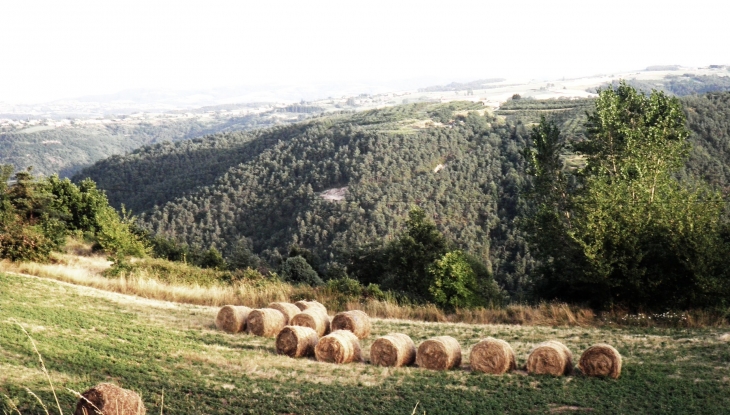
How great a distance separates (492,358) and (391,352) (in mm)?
2027

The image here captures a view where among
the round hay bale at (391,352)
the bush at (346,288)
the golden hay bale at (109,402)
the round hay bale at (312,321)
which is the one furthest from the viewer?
the bush at (346,288)

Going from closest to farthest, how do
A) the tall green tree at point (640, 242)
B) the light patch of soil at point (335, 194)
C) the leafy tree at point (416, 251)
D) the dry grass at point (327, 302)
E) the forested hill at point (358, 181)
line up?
1. the dry grass at point (327, 302)
2. the tall green tree at point (640, 242)
3. the leafy tree at point (416, 251)
4. the forested hill at point (358, 181)
5. the light patch of soil at point (335, 194)

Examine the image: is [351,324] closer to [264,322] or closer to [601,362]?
[264,322]

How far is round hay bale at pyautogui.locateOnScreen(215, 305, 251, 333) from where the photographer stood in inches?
544

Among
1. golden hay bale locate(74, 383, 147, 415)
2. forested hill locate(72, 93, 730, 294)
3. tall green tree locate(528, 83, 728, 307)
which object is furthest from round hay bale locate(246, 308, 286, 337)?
forested hill locate(72, 93, 730, 294)

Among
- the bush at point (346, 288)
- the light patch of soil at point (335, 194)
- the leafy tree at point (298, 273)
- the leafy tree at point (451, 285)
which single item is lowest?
the light patch of soil at point (335, 194)

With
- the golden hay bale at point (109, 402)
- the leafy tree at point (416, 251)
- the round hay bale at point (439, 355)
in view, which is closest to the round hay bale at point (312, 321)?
the round hay bale at point (439, 355)

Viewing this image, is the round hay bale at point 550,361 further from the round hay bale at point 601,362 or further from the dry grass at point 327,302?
the dry grass at point 327,302

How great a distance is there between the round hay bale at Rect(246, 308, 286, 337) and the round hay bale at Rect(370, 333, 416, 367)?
313cm

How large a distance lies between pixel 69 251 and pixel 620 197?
864 inches

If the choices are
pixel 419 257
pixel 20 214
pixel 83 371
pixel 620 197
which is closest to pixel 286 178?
pixel 419 257

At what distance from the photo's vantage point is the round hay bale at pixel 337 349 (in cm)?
1151

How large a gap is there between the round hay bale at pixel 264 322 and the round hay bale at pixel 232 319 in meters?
0.18

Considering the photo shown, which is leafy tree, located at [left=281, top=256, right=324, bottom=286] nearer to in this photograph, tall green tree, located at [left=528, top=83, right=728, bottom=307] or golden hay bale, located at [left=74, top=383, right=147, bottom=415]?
tall green tree, located at [left=528, top=83, right=728, bottom=307]
